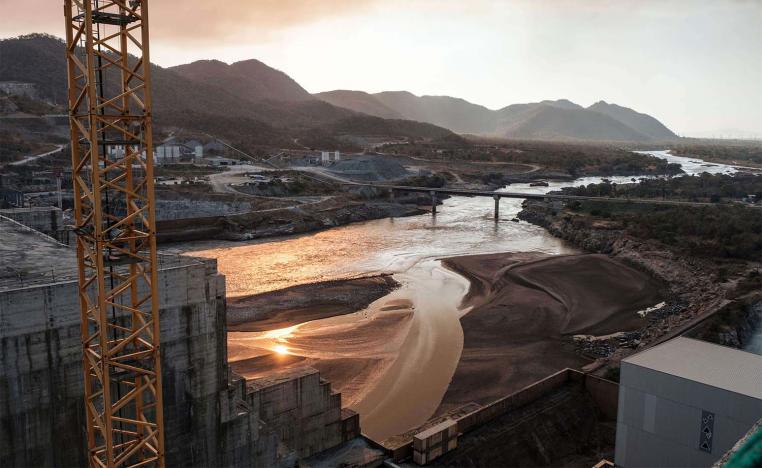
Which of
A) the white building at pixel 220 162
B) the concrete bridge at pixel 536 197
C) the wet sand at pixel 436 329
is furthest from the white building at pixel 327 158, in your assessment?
the wet sand at pixel 436 329

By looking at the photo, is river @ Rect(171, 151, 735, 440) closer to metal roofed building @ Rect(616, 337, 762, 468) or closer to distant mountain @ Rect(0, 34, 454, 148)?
metal roofed building @ Rect(616, 337, 762, 468)

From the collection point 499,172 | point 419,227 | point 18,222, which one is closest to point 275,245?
point 419,227

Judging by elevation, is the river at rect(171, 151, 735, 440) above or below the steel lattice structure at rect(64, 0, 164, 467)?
below

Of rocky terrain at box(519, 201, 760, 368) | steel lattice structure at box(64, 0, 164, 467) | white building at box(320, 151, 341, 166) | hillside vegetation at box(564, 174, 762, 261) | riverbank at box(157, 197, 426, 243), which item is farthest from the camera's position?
white building at box(320, 151, 341, 166)

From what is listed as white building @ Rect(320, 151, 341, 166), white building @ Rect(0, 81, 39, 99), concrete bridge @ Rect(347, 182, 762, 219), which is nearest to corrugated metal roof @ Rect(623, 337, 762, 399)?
concrete bridge @ Rect(347, 182, 762, 219)

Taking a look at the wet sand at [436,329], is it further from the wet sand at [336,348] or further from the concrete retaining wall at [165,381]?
the concrete retaining wall at [165,381]

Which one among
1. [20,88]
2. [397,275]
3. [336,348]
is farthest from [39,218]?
[20,88]

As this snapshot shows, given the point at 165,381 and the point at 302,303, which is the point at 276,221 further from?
the point at 165,381
